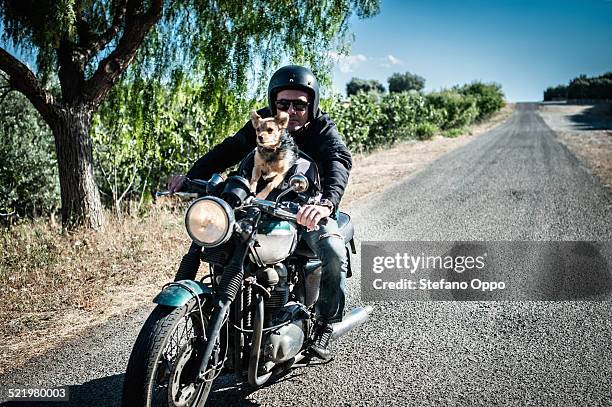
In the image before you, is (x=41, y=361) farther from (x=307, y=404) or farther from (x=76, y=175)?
(x=76, y=175)

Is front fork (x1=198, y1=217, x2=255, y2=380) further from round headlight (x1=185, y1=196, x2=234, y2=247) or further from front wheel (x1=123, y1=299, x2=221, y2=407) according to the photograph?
round headlight (x1=185, y1=196, x2=234, y2=247)

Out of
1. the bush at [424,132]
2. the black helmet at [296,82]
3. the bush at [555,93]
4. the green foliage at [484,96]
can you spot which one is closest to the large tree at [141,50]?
the black helmet at [296,82]

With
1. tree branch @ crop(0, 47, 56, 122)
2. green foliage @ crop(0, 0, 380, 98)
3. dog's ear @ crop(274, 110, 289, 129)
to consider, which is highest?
green foliage @ crop(0, 0, 380, 98)

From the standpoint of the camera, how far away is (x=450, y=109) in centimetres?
4291

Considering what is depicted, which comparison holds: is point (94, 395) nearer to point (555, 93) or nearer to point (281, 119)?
point (281, 119)

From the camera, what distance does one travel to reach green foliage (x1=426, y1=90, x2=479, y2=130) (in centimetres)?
4144

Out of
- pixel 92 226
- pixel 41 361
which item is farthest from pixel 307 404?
pixel 92 226

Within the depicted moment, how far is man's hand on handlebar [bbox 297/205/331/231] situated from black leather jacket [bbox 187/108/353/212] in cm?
74

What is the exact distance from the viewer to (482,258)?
6.57 m

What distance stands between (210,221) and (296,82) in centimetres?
159

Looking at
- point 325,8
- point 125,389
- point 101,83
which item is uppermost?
point 325,8

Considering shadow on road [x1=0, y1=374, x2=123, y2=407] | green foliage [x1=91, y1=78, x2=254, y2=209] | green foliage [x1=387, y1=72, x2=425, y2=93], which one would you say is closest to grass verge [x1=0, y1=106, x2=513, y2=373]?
shadow on road [x1=0, y1=374, x2=123, y2=407]

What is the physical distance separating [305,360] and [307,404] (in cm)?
54

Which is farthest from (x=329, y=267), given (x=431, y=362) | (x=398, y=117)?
(x=398, y=117)
